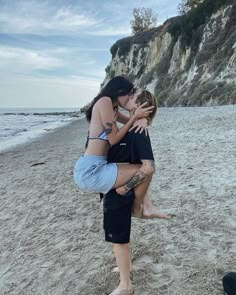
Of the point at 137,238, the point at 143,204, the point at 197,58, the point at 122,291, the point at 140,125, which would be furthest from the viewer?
the point at 197,58

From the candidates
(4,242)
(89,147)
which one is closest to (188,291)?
(89,147)

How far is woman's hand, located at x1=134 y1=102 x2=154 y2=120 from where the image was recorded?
11.2 ft

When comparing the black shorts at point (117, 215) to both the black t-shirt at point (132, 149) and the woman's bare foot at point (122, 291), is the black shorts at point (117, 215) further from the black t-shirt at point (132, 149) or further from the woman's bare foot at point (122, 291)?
the woman's bare foot at point (122, 291)

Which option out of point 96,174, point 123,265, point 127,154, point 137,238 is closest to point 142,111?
point 127,154

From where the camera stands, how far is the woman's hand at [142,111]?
340cm

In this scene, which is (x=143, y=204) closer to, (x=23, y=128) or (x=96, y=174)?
(x=96, y=174)

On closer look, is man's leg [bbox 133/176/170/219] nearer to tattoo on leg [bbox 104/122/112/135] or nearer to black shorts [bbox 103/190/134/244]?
black shorts [bbox 103/190/134/244]

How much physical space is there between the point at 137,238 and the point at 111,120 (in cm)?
188

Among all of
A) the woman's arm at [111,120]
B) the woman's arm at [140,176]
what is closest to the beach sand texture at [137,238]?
the woman's arm at [140,176]

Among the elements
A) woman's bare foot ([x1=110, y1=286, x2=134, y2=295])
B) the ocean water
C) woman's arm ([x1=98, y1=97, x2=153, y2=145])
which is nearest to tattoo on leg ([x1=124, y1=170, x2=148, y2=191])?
woman's arm ([x1=98, y1=97, x2=153, y2=145])

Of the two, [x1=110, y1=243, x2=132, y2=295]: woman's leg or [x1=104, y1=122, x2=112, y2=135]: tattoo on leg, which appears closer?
[x1=104, y1=122, x2=112, y2=135]: tattoo on leg

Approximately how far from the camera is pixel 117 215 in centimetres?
343

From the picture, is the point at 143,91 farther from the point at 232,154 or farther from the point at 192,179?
the point at 232,154

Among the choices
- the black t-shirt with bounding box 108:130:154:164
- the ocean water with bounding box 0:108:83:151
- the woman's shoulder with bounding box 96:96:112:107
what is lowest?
the ocean water with bounding box 0:108:83:151
